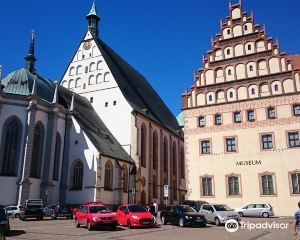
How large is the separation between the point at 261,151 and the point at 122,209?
15.1 metres

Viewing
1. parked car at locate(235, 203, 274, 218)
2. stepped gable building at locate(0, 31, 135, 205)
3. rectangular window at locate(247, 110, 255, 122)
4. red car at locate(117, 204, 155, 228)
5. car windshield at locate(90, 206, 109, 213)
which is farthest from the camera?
stepped gable building at locate(0, 31, 135, 205)

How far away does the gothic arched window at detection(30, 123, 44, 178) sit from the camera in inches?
1364

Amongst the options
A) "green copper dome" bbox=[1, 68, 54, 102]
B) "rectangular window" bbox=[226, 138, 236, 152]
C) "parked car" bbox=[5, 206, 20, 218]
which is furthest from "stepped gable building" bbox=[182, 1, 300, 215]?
"green copper dome" bbox=[1, 68, 54, 102]

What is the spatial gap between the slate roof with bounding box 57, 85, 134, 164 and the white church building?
0.16m

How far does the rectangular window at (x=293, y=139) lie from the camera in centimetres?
2902

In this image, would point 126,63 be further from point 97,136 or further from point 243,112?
point 243,112

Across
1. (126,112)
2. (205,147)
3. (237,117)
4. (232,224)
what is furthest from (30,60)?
(232,224)

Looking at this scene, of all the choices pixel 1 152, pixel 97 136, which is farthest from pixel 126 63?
pixel 1 152

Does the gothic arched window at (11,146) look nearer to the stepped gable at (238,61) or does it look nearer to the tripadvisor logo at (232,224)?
the stepped gable at (238,61)

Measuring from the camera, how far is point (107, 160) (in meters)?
38.2

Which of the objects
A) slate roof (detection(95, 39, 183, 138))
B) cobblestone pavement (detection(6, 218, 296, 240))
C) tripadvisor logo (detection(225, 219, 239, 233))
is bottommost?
cobblestone pavement (detection(6, 218, 296, 240))

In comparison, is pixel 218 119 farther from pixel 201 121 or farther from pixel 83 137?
pixel 83 137

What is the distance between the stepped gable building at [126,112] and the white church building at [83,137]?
0.14 meters

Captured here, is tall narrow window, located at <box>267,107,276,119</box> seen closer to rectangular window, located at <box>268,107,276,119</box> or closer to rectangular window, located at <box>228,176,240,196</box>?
rectangular window, located at <box>268,107,276,119</box>
